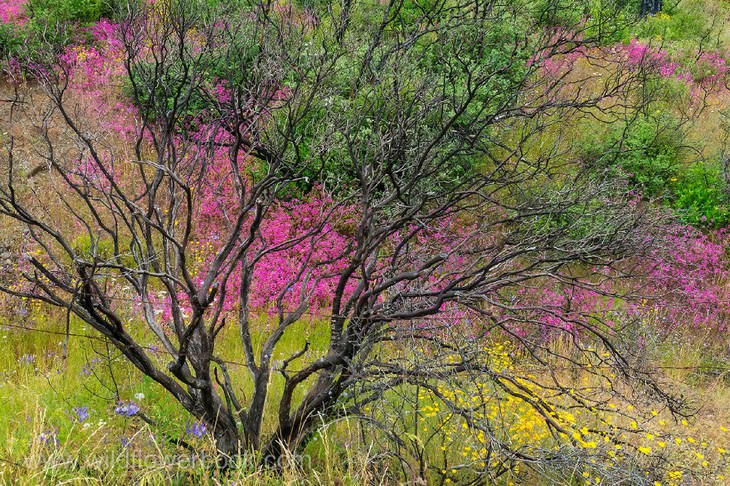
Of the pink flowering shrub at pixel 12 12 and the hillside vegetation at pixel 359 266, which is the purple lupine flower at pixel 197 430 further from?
→ the pink flowering shrub at pixel 12 12

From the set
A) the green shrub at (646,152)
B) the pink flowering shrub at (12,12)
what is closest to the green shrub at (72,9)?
the pink flowering shrub at (12,12)

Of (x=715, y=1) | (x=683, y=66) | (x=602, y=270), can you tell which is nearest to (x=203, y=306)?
(x=602, y=270)

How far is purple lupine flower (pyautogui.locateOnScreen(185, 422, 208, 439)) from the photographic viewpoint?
Result: 3.56 metres

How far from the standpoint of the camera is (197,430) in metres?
3.54

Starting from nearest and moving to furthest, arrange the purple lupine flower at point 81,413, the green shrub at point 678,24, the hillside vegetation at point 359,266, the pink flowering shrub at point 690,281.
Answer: the hillside vegetation at point 359,266 → the purple lupine flower at point 81,413 → the pink flowering shrub at point 690,281 → the green shrub at point 678,24

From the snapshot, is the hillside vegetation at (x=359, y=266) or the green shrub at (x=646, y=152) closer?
the hillside vegetation at (x=359, y=266)

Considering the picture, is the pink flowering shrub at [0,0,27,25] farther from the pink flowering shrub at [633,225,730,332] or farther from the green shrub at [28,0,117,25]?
the pink flowering shrub at [633,225,730,332]

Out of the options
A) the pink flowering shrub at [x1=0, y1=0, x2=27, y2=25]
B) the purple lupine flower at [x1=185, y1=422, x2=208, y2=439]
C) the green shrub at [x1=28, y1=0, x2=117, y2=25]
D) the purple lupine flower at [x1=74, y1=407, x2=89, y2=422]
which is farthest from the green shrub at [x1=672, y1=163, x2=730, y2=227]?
the pink flowering shrub at [x1=0, y1=0, x2=27, y2=25]

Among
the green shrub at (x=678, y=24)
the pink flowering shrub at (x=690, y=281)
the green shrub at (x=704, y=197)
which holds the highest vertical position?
the green shrub at (x=678, y=24)

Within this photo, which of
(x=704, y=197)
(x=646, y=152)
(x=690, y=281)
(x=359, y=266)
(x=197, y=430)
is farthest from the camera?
(x=646, y=152)

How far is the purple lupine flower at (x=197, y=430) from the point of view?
11.7ft

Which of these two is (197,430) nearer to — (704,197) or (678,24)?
(704,197)

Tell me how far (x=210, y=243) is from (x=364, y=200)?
17.0 ft

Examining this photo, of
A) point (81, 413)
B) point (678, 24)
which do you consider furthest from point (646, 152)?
point (678, 24)
